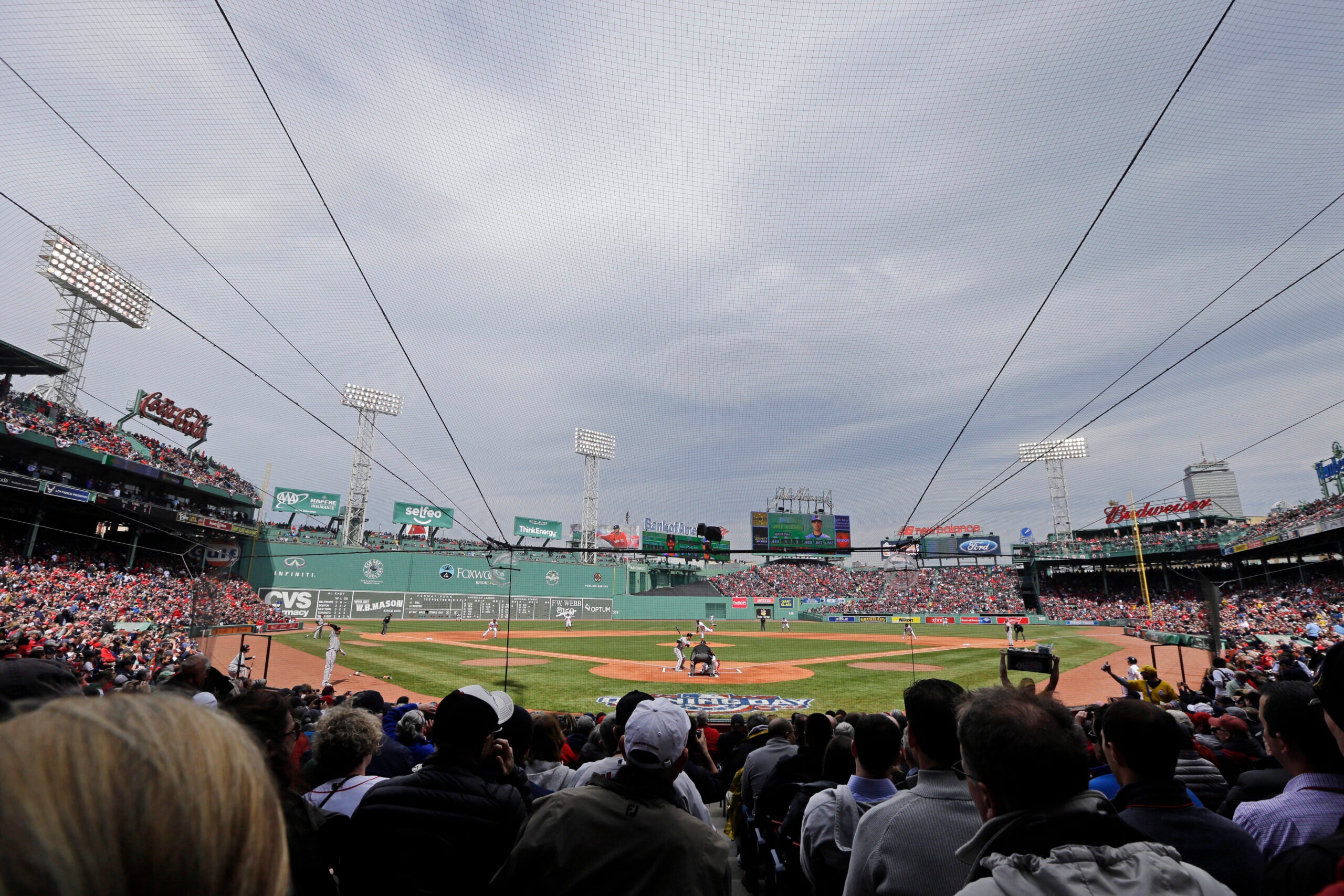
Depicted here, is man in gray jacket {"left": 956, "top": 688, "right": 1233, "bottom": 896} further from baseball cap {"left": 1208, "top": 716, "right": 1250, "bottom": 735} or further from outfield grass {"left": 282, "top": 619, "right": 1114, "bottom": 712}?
outfield grass {"left": 282, "top": 619, "right": 1114, "bottom": 712}

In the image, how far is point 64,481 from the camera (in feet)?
106

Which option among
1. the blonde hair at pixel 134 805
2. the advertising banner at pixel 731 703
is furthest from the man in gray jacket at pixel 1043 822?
the advertising banner at pixel 731 703

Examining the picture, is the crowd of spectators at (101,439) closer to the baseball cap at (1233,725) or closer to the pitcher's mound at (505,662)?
the pitcher's mound at (505,662)

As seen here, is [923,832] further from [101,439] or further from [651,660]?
[101,439]

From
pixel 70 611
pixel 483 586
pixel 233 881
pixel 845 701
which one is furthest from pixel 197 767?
pixel 483 586

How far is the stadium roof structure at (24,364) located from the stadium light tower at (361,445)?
70.3ft

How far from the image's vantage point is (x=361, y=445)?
6056 cm

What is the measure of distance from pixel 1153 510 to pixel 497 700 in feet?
269

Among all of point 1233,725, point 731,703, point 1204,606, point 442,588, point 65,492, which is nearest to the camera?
point 1233,725

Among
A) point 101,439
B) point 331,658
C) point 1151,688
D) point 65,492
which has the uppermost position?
point 101,439

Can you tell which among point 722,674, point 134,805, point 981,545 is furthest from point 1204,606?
point 981,545

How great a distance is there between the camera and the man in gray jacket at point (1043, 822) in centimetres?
166

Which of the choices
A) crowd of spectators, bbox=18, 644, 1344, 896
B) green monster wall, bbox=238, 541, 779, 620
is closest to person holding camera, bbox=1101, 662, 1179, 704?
crowd of spectators, bbox=18, 644, 1344, 896

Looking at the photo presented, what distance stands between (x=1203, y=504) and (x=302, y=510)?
89.6m
